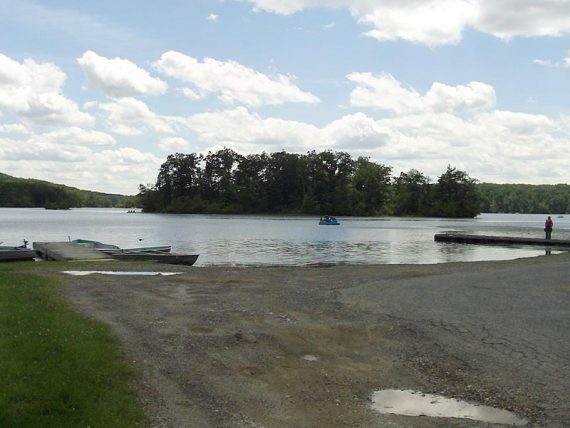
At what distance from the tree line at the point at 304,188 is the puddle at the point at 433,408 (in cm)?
16157

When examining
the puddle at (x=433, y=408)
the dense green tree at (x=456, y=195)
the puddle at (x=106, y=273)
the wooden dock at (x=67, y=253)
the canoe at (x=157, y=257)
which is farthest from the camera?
the dense green tree at (x=456, y=195)

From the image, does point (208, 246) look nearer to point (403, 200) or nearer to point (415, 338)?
point (415, 338)

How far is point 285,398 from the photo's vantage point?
311 inches

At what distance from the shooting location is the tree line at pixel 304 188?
17312 cm

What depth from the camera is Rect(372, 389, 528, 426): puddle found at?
24.3 ft

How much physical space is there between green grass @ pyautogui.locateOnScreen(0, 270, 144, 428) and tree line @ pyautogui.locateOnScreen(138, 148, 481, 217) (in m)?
160

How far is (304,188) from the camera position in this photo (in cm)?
17588

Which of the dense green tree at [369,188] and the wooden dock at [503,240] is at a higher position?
the dense green tree at [369,188]

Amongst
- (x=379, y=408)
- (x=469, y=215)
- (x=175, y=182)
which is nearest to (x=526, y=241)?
(x=379, y=408)

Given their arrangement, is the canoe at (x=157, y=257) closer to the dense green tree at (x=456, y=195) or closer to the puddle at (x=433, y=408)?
the puddle at (x=433, y=408)

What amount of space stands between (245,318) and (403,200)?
17120cm

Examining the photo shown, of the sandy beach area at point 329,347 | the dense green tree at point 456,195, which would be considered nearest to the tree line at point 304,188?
the dense green tree at point 456,195

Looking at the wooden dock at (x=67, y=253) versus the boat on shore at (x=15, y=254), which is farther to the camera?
the boat on shore at (x=15, y=254)

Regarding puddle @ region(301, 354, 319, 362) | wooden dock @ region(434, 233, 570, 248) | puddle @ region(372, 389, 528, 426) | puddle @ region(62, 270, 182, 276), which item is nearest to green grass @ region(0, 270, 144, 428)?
puddle @ region(301, 354, 319, 362)
